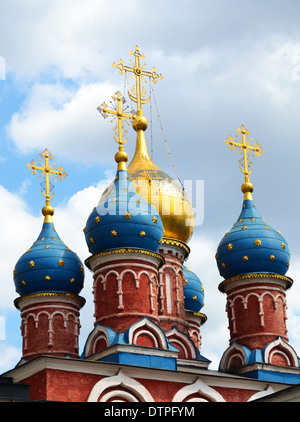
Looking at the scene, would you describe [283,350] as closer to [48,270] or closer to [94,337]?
[94,337]

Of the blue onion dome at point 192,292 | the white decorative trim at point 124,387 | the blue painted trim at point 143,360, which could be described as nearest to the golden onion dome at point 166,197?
the blue onion dome at point 192,292

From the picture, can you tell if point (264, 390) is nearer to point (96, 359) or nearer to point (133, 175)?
point (96, 359)

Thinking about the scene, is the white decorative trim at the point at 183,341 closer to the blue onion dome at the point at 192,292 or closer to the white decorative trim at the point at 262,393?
the white decorative trim at the point at 262,393

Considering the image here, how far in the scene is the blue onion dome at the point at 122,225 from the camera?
1873cm

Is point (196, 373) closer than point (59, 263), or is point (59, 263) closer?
point (196, 373)

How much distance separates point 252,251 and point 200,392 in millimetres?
4234

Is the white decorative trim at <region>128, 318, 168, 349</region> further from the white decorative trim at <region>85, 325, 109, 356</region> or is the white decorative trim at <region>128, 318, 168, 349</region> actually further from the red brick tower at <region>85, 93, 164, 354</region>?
the white decorative trim at <region>85, 325, 109, 356</region>

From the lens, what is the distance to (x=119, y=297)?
1844 cm

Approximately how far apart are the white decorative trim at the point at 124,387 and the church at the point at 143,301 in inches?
0.9

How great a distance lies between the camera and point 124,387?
16.9m

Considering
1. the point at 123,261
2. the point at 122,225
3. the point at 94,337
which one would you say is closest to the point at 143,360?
the point at 94,337

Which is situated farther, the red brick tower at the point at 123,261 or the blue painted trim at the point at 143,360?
the red brick tower at the point at 123,261
